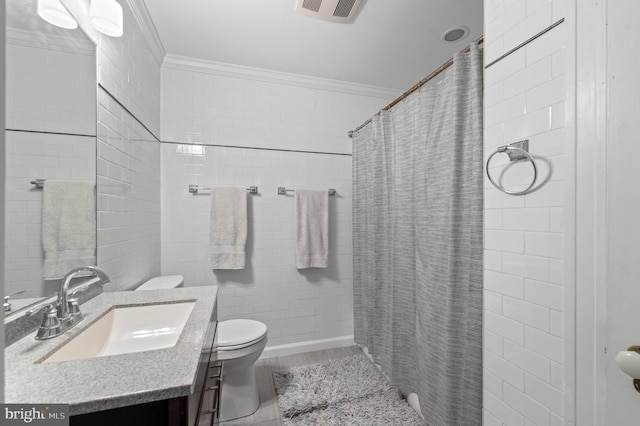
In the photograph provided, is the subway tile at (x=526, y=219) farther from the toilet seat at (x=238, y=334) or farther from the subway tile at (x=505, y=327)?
the toilet seat at (x=238, y=334)

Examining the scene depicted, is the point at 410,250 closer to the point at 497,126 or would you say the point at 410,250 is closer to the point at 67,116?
the point at 497,126

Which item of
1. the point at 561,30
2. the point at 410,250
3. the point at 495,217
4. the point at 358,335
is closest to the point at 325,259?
the point at 358,335

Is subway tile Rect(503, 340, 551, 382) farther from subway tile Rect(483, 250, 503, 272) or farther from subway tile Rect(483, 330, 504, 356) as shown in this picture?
subway tile Rect(483, 250, 503, 272)

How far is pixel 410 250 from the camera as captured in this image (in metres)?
1.51

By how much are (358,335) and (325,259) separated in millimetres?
687

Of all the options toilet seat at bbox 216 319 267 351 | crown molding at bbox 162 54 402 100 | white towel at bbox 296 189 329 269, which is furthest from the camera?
white towel at bbox 296 189 329 269

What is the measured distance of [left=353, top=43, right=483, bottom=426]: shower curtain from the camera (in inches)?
43.3

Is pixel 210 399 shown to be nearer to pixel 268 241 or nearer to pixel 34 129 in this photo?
pixel 34 129

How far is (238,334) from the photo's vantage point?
1581mm

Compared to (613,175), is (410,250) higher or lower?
lower

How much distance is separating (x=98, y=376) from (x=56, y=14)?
123 cm

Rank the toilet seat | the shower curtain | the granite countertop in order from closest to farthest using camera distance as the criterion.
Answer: the granite countertop < the shower curtain < the toilet seat

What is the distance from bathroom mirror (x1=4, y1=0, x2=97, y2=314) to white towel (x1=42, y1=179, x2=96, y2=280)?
0.02 m

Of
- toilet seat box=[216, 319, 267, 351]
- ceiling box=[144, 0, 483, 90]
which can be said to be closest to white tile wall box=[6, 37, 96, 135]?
ceiling box=[144, 0, 483, 90]
